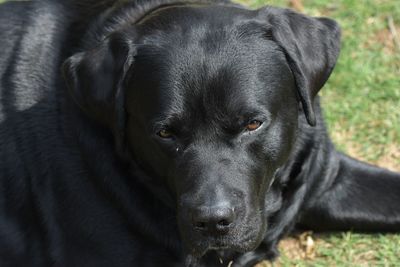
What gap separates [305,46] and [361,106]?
1.55 meters

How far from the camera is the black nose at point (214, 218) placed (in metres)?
3.01

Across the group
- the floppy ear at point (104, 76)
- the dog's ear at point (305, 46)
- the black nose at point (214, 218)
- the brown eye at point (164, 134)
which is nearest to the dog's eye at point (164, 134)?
the brown eye at point (164, 134)

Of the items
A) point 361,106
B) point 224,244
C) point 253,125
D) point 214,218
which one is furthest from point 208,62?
point 361,106

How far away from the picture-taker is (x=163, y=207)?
11.4 ft

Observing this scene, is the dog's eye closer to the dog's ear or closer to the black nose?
the black nose

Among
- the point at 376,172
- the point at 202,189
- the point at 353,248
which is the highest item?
the point at 202,189

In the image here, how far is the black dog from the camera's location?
312 cm

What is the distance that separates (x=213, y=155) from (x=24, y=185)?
107 centimetres

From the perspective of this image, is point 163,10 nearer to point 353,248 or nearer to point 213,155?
point 213,155

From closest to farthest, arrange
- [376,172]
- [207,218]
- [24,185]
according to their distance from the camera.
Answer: [207,218] → [24,185] → [376,172]

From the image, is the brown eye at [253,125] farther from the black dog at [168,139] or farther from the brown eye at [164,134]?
the brown eye at [164,134]

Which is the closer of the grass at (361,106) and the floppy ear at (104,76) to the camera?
the floppy ear at (104,76)

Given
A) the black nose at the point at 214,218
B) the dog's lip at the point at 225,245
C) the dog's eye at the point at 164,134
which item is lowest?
the dog's lip at the point at 225,245

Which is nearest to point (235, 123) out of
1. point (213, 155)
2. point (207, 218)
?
point (213, 155)
